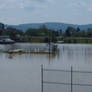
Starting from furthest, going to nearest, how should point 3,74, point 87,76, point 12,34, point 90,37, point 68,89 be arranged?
1. point 90,37
2. point 12,34
3. point 3,74
4. point 87,76
5. point 68,89

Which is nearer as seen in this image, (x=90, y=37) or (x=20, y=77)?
(x=20, y=77)

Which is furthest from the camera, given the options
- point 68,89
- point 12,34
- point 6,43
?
point 12,34

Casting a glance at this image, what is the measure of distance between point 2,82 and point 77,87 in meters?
6.47

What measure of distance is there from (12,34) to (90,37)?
53.5 meters

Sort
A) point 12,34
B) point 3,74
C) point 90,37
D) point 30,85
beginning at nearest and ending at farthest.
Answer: point 30,85, point 3,74, point 12,34, point 90,37

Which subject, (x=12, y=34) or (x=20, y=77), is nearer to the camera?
(x=20, y=77)

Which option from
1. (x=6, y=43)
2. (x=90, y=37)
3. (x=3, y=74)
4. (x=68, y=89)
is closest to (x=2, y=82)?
(x=3, y=74)

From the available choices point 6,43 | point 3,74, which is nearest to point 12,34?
point 6,43

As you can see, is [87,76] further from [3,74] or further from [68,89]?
[3,74]

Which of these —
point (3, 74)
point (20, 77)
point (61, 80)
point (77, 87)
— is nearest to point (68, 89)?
point (77, 87)

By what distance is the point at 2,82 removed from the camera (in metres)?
24.5

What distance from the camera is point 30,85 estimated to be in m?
23.1

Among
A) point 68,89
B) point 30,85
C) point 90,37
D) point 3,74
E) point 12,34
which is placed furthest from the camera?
point 90,37

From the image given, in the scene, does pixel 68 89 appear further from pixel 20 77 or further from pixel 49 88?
pixel 20 77
